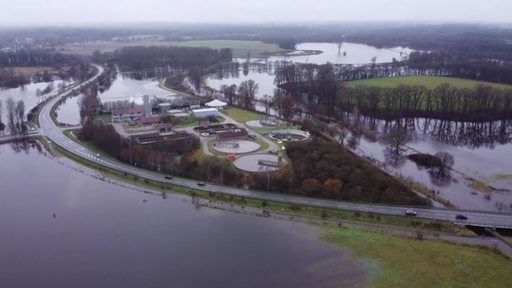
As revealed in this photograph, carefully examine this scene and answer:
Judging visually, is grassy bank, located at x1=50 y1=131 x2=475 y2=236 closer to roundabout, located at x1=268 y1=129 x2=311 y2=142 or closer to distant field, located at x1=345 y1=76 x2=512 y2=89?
roundabout, located at x1=268 y1=129 x2=311 y2=142

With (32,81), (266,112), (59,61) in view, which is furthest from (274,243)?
(59,61)

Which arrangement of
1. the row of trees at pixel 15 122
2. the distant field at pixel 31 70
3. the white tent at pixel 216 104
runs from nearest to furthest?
the row of trees at pixel 15 122
the white tent at pixel 216 104
the distant field at pixel 31 70

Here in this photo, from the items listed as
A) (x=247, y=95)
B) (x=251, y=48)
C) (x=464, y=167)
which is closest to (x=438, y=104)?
(x=464, y=167)

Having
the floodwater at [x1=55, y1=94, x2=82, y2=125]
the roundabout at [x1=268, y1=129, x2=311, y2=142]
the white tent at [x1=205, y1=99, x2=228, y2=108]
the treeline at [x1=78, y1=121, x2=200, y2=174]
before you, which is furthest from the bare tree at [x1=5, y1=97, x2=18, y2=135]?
the roundabout at [x1=268, y1=129, x2=311, y2=142]

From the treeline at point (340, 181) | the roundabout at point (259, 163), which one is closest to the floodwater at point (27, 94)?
the roundabout at point (259, 163)

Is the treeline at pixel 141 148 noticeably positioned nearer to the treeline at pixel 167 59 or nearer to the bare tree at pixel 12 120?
the bare tree at pixel 12 120
